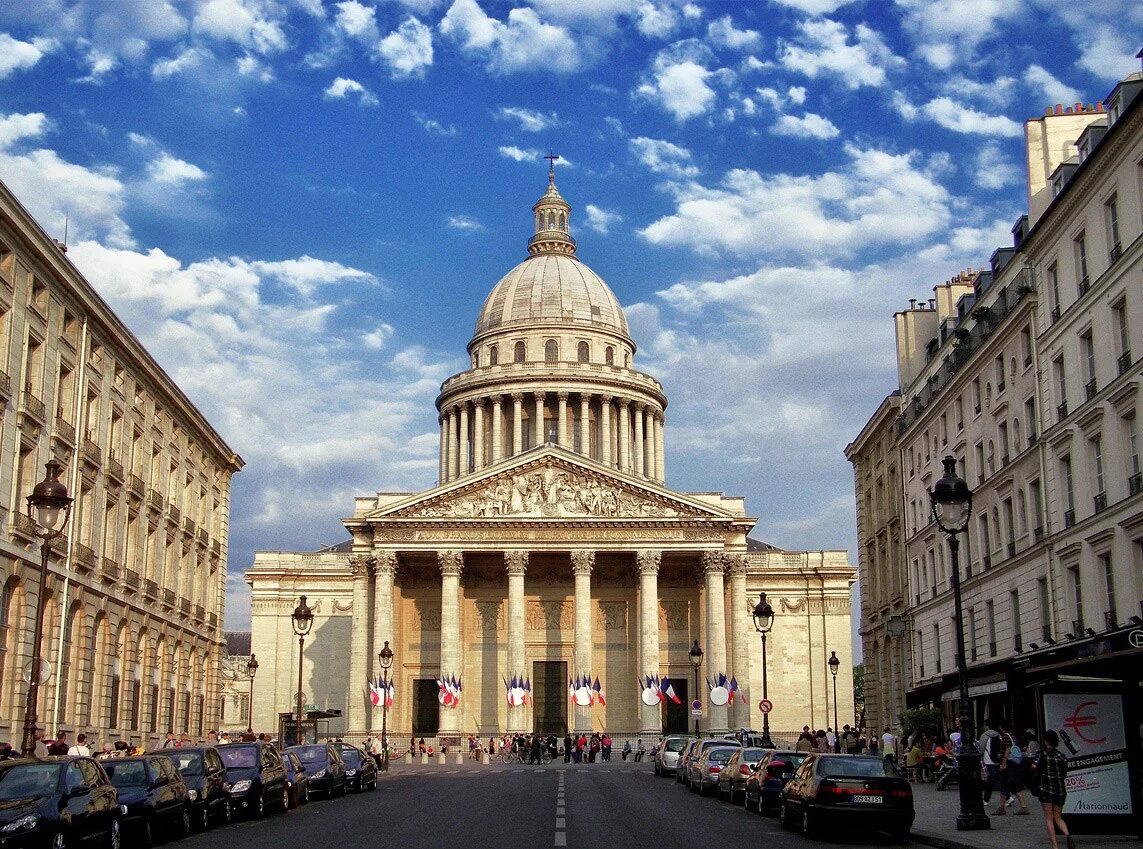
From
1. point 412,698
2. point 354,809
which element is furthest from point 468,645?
point 354,809

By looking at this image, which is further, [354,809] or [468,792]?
[468,792]

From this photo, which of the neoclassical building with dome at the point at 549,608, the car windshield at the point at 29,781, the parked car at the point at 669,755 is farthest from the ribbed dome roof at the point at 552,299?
the car windshield at the point at 29,781

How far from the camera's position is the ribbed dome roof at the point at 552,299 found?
11431cm

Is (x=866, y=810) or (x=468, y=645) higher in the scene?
(x=468, y=645)

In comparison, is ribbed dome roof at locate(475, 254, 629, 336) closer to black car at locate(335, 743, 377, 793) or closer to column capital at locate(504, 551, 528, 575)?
column capital at locate(504, 551, 528, 575)

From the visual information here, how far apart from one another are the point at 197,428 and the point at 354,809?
3205 cm

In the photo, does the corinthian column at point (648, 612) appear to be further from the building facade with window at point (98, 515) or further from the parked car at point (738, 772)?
the parked car at point (738, 772)

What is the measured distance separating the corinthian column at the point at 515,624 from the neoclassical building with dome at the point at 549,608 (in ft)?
0.38

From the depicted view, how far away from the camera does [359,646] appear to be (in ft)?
271

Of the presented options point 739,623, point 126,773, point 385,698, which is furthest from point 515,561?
point 126,773

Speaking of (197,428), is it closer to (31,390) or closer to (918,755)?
(31,390)

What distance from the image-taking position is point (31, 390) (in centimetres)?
3903

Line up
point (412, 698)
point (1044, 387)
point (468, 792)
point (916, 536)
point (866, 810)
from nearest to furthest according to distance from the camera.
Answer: point (866, 810) < point (468, 792) < point (1044, 387) < point (916, 536) < point (412, 698)

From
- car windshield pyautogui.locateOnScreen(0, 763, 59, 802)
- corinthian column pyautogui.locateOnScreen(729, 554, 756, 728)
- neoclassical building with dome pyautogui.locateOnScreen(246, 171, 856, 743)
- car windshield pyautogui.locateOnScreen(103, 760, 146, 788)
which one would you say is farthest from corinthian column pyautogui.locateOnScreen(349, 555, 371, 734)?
car windshield pyautogui.locateOnScreen(0, 763, 59, 802)
